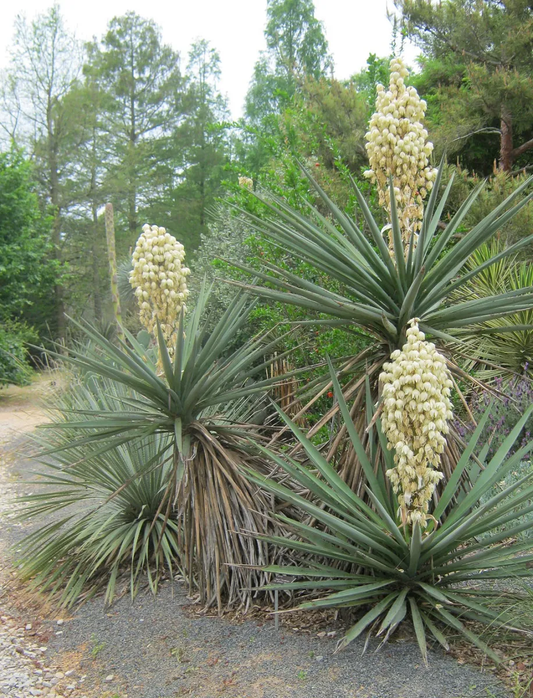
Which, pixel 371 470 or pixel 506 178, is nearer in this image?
pixel 371 470

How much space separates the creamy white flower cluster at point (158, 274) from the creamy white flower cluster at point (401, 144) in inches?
54.2

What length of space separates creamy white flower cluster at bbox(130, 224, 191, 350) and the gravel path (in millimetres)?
1762

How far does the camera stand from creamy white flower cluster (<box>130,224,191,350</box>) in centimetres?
419

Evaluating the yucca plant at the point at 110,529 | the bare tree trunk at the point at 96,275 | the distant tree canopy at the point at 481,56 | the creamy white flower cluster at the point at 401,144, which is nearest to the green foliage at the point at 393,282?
the creamy white flower cluster at the point at 401,144

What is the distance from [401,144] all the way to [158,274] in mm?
1705

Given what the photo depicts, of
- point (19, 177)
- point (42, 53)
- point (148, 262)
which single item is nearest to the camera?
point (148, 262)

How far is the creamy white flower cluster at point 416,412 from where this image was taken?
2.79m

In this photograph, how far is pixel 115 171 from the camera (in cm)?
2436

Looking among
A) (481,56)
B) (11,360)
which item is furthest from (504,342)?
(11,360)

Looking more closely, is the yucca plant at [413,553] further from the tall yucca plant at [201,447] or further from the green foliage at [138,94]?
the green foliage at [138,94]

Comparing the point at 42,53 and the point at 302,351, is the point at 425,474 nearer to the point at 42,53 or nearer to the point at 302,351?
the point at 302,351

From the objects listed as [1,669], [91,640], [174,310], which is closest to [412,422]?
[174,310]

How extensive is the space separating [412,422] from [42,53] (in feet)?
76.0

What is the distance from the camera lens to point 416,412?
2828 mm
